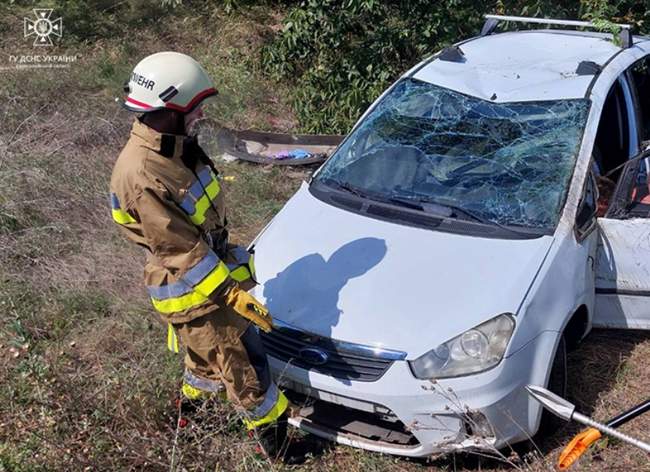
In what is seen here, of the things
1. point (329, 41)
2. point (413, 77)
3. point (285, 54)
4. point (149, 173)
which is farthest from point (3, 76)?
point (149, 173)

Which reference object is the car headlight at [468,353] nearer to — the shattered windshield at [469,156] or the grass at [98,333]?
the grass at [98,333]

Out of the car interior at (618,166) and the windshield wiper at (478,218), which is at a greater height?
the car interior at (618,166)

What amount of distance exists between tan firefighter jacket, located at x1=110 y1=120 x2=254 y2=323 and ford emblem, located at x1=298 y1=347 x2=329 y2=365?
46 centimetres

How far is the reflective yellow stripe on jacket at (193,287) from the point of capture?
119 inches

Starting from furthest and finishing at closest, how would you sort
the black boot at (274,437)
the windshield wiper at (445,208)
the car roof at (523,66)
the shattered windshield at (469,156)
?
the car roof at (523,66) < the shattered windshield at (469,156) < the windshield wiper at (445,208) < the black boot at (274,437)

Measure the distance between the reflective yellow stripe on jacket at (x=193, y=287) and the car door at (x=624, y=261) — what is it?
2036 millimetres

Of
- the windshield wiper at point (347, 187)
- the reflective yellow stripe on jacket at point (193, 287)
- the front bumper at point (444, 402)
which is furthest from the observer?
the windshield wiper at point (347, 187)

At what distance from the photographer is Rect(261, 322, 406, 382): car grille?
3.20 metres

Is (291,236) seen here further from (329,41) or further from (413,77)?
(329,41)

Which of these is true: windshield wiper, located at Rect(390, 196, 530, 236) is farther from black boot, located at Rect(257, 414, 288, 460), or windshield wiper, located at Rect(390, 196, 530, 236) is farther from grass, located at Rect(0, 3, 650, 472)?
black boot, located at Rect(257, 414, 288, 460)

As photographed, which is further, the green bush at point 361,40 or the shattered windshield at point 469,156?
the green bush at point 361,40

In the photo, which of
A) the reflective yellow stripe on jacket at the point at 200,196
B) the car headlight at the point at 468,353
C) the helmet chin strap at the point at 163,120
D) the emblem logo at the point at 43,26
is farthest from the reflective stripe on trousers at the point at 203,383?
the emblem logo at the point at 43,26

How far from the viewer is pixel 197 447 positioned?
327 centimetres

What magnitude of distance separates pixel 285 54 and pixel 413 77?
3398mm
